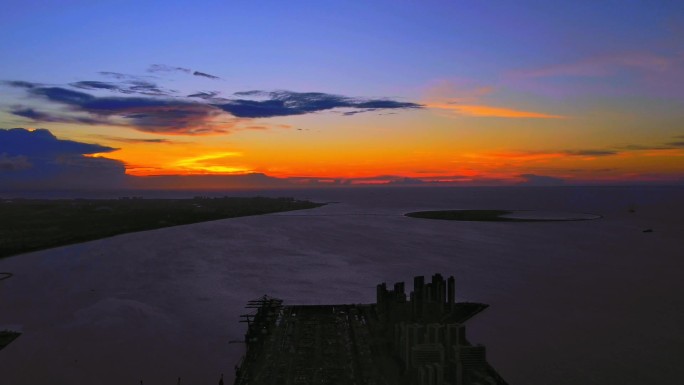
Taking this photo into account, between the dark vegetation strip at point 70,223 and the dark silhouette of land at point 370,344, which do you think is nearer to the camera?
the dark silhouette of land at point 370,344

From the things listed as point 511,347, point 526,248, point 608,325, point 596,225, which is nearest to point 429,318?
point 511,347

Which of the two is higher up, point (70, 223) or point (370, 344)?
point (70, 223)

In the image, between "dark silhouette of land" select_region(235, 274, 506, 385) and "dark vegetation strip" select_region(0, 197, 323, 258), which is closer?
"dark silhouette of land" select_region(235, 274, 506, 385)

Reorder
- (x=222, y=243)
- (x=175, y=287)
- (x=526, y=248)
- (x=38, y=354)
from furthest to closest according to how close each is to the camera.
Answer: (x=222, y=243) → (x=526, y=248) → (x=175, y=287) → (x=38, y=354)

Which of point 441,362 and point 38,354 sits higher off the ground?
point 441,362

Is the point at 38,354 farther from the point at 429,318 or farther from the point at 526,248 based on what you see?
the point at 526,248

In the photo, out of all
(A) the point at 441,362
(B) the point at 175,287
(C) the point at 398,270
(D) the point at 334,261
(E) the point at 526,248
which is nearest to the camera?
(A) the point at 441,362

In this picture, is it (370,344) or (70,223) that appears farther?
(70,223)

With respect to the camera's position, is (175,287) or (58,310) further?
(175,287)
